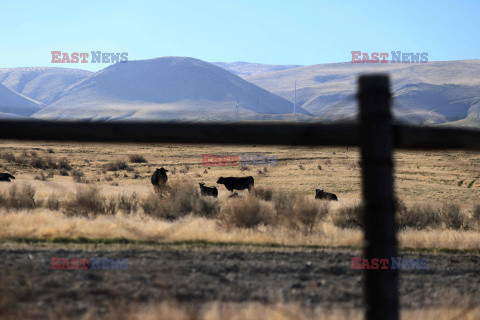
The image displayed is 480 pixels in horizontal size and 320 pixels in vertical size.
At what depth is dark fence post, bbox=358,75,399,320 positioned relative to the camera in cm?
265

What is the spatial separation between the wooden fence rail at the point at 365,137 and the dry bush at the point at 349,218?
1029 centimetres

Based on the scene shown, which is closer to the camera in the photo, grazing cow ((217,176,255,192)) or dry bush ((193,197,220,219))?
dry bush ((193,197,220,219))

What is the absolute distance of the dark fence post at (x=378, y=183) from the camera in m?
2.65

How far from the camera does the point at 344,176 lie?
35.6 metres

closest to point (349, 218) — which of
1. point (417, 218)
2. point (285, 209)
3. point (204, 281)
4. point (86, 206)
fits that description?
point (285, 209)

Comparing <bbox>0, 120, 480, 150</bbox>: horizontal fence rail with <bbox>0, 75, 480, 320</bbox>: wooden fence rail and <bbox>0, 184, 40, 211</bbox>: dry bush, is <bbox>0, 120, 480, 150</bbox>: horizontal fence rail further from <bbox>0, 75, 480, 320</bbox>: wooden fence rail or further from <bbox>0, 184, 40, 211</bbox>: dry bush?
<bbox>0, 184, 40, 211</bbox>: dry bush

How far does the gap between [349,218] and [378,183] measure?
11152 mm

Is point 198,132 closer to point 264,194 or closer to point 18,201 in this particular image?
point 18,201

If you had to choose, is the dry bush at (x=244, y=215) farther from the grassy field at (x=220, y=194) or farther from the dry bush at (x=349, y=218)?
the dry bush at (x=349, y=218)

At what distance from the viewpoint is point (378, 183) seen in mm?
2678

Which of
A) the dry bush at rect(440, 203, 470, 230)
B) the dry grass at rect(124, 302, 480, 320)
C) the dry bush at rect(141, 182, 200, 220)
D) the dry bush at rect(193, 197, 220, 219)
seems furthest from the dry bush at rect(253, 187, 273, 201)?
the dry grass at rect(124, 302, 480, 320)

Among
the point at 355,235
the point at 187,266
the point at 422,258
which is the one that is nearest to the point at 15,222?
the point at 187,266

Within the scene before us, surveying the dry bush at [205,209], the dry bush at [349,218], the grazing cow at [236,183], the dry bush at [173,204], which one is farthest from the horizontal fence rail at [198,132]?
the grazing cow at [236,183]

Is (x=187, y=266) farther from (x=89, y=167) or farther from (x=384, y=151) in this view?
(x=89, y=167)
